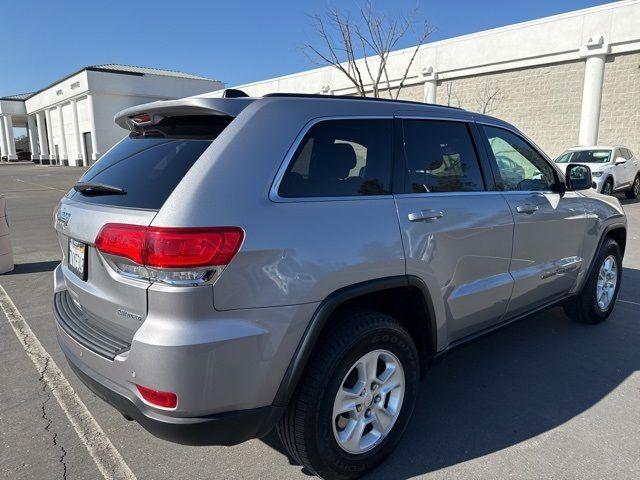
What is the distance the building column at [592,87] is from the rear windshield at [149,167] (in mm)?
20169

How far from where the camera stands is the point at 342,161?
2.49 m

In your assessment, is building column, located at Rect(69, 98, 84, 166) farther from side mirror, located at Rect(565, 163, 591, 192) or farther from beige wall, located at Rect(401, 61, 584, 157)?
side mirror, located at Rect(565, 163, 591, 192)

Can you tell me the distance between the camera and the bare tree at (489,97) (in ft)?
71.0

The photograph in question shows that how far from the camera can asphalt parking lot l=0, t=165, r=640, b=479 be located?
2582mm

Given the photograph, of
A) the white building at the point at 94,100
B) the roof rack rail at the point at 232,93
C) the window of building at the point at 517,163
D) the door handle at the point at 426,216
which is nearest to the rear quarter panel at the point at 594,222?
the window of building at the point at 517,163

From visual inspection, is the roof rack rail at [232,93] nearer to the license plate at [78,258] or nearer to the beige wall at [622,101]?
the license plate at [78,258]

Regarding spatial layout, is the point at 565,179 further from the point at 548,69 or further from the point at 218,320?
the point at 548,69

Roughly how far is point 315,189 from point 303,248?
1.09 feet

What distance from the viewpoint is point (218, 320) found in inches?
75.9

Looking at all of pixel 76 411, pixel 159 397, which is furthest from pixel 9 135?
pixel 159 397

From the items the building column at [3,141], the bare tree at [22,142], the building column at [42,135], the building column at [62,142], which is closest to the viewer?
the building column at [62,142]

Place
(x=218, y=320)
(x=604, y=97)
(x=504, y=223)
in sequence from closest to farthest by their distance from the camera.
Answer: (x=218, y=320) < (x=504, y=223) < (x=604, y=97)

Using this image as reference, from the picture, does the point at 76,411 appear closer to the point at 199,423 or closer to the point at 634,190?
the point at 199,423

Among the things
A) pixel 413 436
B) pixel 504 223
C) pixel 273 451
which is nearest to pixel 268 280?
pixel 273 451
